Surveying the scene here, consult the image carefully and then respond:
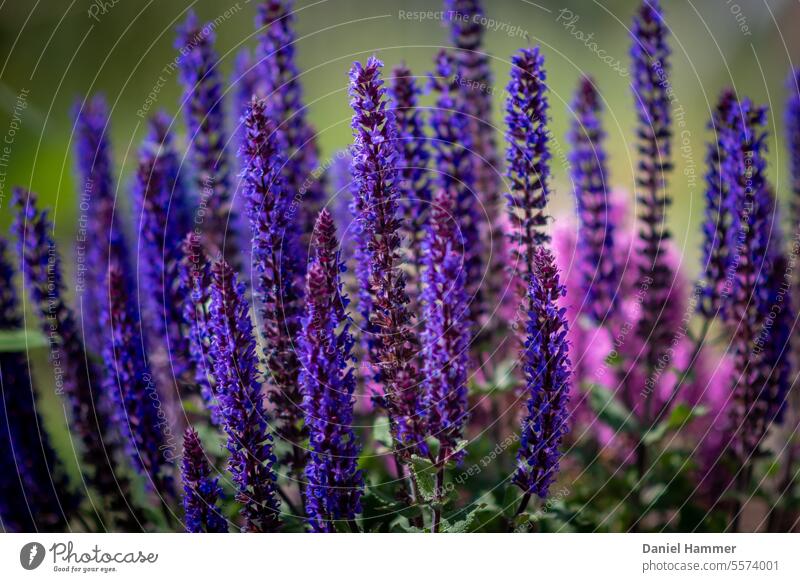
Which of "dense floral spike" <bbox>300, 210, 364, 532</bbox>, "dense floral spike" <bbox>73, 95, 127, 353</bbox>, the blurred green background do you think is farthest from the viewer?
the blurred green background

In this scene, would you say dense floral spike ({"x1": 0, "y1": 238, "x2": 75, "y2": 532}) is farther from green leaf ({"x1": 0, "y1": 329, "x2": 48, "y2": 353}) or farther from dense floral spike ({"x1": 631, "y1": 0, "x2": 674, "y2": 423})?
dense floral spike ({"x1": 631, "y1": 0, "x2": 674, "y2": 423})

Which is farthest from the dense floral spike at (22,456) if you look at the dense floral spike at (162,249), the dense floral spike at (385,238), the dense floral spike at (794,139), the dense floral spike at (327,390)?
the dense floral spike at (794,139)

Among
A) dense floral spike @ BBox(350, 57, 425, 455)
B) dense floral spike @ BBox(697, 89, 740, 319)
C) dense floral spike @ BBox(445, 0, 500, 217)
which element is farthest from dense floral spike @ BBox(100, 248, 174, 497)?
dense floral spike @ BBox(697, 89, 740, 319)

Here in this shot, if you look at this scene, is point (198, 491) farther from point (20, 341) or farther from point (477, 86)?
point (477, 86)

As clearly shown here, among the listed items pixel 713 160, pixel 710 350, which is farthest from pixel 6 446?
pixel 710 350

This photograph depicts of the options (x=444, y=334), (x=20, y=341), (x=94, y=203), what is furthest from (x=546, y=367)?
(x=94, y=203)

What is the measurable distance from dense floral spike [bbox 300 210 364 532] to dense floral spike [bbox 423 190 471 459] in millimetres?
196

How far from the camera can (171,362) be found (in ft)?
8.15

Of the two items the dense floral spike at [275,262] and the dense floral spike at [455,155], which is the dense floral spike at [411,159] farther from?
the dense floral spike at [275,262]

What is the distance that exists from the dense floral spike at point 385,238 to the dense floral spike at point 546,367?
275 mm

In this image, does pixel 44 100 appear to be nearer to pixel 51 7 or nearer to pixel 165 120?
pixel 51 7

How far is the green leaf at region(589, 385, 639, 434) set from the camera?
2.80m

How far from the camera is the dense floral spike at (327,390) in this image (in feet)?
5.72
